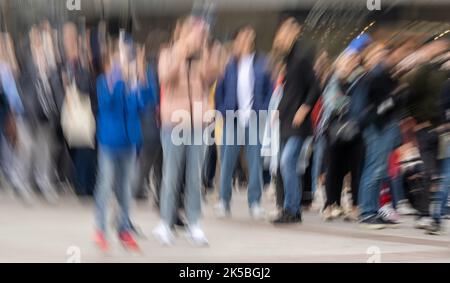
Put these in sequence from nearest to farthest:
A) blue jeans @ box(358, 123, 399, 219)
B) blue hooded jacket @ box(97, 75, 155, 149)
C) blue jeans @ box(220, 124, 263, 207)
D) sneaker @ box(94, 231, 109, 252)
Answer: blue hooded jacket @ box(97, 75, 155, 149) → sneaker @ box(94, 231, 109, 252) → blue jeans @ box(220, 124, 263, 207) → blue jeans @ box(358, 123, 399, 219)

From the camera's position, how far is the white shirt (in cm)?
340

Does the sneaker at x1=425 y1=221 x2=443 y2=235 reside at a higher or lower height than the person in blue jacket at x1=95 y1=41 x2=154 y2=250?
lower

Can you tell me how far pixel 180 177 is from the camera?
3.47 meters

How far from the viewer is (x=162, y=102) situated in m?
3.35

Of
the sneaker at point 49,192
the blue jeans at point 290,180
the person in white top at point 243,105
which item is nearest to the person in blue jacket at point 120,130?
the sneaker at point 49,192

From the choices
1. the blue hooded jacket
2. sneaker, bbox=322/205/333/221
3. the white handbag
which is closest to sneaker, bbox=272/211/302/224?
sneaker, bbox=322/205/333/221

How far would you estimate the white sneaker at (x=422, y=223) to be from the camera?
364 cm

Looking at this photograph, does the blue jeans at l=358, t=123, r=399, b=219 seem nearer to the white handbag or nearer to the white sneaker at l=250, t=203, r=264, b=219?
the white sneaker at l=250, t=203, r=264, b=219

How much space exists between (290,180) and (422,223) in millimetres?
666

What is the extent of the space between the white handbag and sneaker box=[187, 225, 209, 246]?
0.57m
